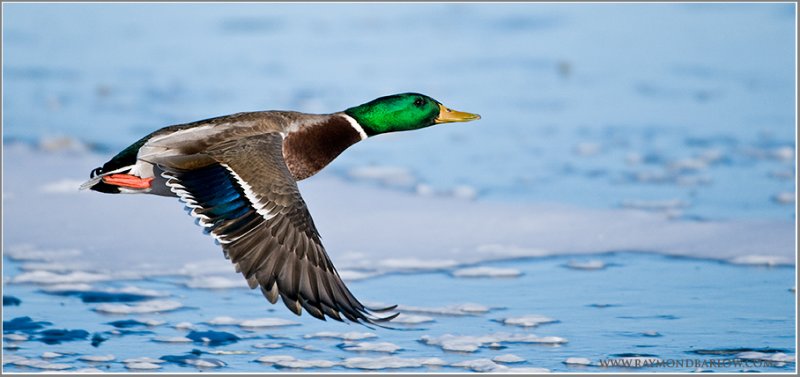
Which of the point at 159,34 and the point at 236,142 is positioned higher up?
the point at 159,34

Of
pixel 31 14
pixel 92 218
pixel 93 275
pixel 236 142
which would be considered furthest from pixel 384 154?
pixel 31 14

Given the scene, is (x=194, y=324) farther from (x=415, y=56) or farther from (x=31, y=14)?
(x=31, y=14)

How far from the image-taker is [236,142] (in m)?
5.82

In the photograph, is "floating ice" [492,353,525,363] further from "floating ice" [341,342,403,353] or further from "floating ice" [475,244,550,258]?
"floating ice" [475,244,550,258]

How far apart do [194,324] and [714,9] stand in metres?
9.64

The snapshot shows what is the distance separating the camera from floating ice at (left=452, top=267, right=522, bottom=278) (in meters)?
6.79

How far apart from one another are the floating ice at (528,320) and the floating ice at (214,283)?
57.7 inches

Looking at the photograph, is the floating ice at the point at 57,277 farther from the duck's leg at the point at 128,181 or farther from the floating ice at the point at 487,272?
the floating ice at the point at 487,272

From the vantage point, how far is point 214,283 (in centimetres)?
674

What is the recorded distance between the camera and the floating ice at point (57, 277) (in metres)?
6.81

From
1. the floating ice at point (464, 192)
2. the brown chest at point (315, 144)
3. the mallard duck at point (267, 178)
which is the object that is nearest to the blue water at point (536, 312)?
the mallard duck at point (267, 178)

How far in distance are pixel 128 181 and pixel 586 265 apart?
2445 mm

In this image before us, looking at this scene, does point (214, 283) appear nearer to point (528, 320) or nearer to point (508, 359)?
point (528, 320)

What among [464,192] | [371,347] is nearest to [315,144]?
[371,347]
